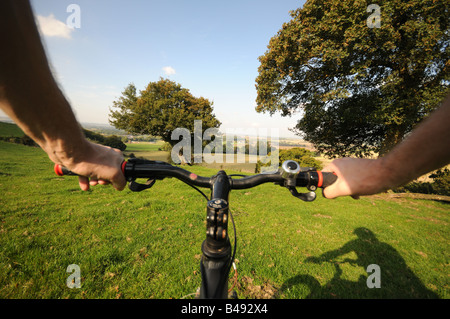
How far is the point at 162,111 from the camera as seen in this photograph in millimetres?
24359

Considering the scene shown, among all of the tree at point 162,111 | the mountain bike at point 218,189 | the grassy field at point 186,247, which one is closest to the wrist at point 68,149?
the mountain bike at point 218,189

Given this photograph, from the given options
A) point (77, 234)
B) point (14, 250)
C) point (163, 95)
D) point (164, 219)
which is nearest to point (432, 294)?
point (164, 219)

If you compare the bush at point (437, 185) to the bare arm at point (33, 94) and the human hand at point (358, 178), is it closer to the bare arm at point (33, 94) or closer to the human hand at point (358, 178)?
the human hand at point (358, 178)

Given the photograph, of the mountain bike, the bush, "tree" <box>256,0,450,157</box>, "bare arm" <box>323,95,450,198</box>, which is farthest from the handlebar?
the bush

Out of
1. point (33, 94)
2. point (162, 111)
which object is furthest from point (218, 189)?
point (162, 111)

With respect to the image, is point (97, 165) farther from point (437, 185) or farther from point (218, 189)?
point (437, 185)

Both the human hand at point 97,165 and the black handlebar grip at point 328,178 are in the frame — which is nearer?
the human hand at point 97,165

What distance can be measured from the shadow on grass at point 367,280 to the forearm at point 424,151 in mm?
2622

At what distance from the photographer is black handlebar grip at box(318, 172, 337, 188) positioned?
1277 millimetres

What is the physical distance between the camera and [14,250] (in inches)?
140

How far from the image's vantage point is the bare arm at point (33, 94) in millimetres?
639

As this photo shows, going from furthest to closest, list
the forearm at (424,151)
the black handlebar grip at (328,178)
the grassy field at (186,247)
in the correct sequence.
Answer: the grassy field at (186,247) → the black handlebar grip at (328,178) → the forearm at (424,151)

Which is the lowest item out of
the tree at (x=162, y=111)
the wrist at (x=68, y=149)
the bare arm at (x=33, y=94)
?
the wrist at (x=68, y=149)
